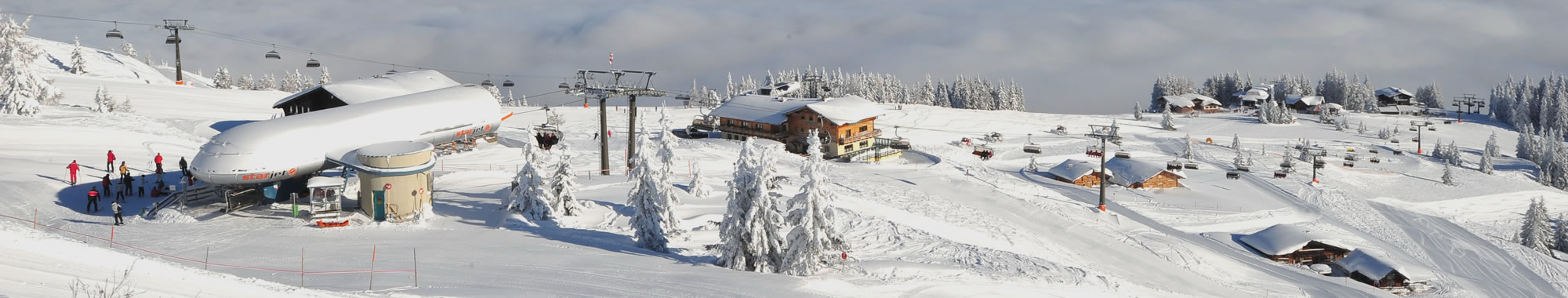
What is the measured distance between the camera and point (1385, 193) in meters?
75.5

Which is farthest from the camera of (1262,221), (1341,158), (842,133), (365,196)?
(1341,158)

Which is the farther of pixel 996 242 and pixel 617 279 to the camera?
pixel 996 242

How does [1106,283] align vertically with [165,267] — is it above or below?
below

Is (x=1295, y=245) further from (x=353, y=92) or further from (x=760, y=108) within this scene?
(x=353, y=92)

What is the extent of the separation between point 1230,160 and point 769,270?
7615cm

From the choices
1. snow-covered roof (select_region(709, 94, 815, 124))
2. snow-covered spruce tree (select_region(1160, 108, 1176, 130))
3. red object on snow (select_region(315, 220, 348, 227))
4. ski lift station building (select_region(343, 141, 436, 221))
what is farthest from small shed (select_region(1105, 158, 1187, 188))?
snow-covered spruce tree (select_region(1160, 108, 1176, 130))

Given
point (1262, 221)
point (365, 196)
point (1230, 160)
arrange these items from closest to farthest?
point (365, 196)
point (1262, 221)
point (1230, 160)

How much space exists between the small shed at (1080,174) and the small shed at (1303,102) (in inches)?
4306

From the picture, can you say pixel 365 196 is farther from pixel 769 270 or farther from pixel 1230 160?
pixel 1230 160

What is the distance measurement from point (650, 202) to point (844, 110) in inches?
1787

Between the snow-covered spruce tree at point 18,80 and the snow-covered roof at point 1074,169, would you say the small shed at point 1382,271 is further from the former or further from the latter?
the snow-covered spruce tree at point 18,80

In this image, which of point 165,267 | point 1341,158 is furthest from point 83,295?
point 1341,158

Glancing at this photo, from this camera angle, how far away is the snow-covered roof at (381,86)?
52.2m

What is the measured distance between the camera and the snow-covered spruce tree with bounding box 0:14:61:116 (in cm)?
5169
